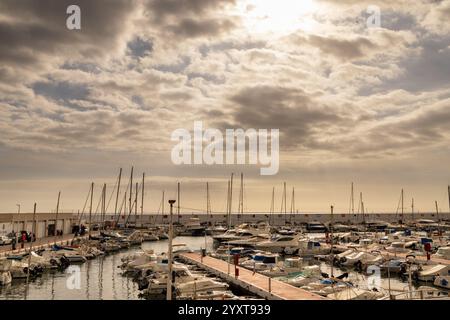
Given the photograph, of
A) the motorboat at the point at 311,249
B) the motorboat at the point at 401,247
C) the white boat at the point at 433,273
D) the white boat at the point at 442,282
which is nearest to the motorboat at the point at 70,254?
the motorboat at the point at 311,249

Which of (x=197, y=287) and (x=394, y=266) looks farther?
(x=394, y=266)

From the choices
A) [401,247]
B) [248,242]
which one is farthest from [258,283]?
[248,242]

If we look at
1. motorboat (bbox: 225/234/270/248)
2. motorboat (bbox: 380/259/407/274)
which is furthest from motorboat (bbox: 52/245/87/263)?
motorboat (bbox: 380/259/407/274)

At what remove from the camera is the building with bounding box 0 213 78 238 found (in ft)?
238

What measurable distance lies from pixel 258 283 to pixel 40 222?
214 feet

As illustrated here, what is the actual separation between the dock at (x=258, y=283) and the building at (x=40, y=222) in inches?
1478

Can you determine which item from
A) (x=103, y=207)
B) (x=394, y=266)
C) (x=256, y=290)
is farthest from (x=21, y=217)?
(x=394, y=266)

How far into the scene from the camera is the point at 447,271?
45.2m

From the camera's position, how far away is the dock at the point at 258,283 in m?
31.4

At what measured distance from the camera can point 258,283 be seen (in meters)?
37.3

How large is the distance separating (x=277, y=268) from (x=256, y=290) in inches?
459

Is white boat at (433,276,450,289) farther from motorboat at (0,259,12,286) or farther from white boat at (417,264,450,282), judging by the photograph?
motorboat at (0,259,12,286)

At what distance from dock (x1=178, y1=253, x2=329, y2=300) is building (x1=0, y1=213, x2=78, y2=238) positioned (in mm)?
37539

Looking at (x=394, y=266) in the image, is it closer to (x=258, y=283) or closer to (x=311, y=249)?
(x=311, y=249)
